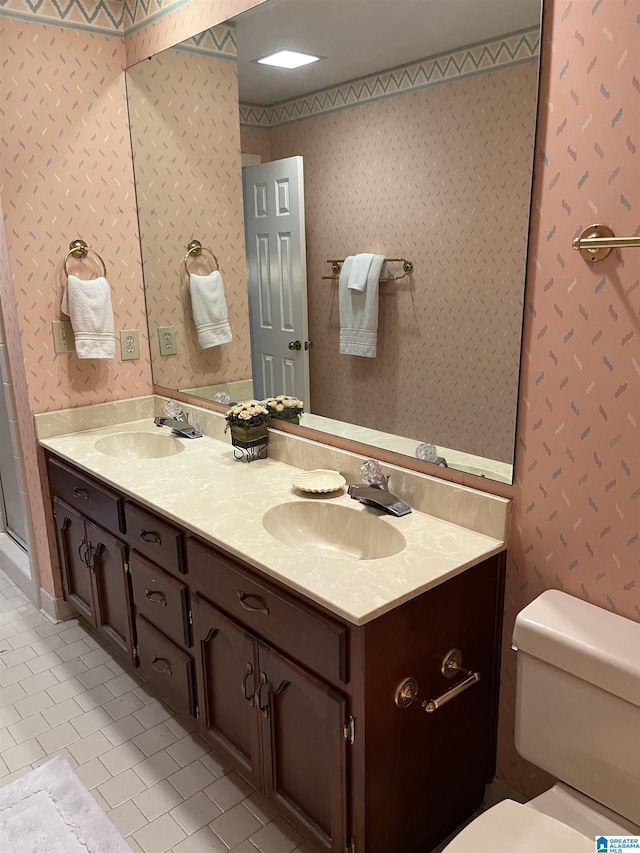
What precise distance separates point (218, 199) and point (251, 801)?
6.39 feet

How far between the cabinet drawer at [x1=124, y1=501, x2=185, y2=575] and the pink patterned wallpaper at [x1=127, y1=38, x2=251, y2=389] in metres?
0.66

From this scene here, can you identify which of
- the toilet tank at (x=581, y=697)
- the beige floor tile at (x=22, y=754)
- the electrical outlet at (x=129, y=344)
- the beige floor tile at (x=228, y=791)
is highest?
the electrical outlet at (x=129, y=344)

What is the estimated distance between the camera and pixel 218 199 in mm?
2283

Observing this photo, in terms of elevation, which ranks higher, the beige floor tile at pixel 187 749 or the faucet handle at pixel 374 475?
the faucet handle at pixel 374 475

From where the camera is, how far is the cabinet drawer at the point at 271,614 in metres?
1.30

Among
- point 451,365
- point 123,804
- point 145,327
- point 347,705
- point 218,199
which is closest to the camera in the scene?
point 347,705

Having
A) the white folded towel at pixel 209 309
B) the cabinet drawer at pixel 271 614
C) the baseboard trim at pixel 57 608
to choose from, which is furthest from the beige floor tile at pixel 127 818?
the white folded towel at pixel 209 309

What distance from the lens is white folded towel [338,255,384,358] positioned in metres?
1.76

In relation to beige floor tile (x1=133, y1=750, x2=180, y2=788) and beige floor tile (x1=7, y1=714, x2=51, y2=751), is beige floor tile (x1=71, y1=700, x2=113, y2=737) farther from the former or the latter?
beige floor tile (x1=133, y1=750, x2=180, y2=788)

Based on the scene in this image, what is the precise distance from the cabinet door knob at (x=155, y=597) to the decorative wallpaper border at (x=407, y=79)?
4.83 ft

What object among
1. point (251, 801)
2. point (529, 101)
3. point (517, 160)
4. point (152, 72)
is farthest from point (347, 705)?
point (152, 72)

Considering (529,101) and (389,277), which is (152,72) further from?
(529,101)

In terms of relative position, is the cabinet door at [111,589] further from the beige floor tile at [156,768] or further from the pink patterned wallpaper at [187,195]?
the pink patterned wallpaper at [187,195]

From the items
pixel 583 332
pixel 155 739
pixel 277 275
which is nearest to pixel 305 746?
pixel 155 739
